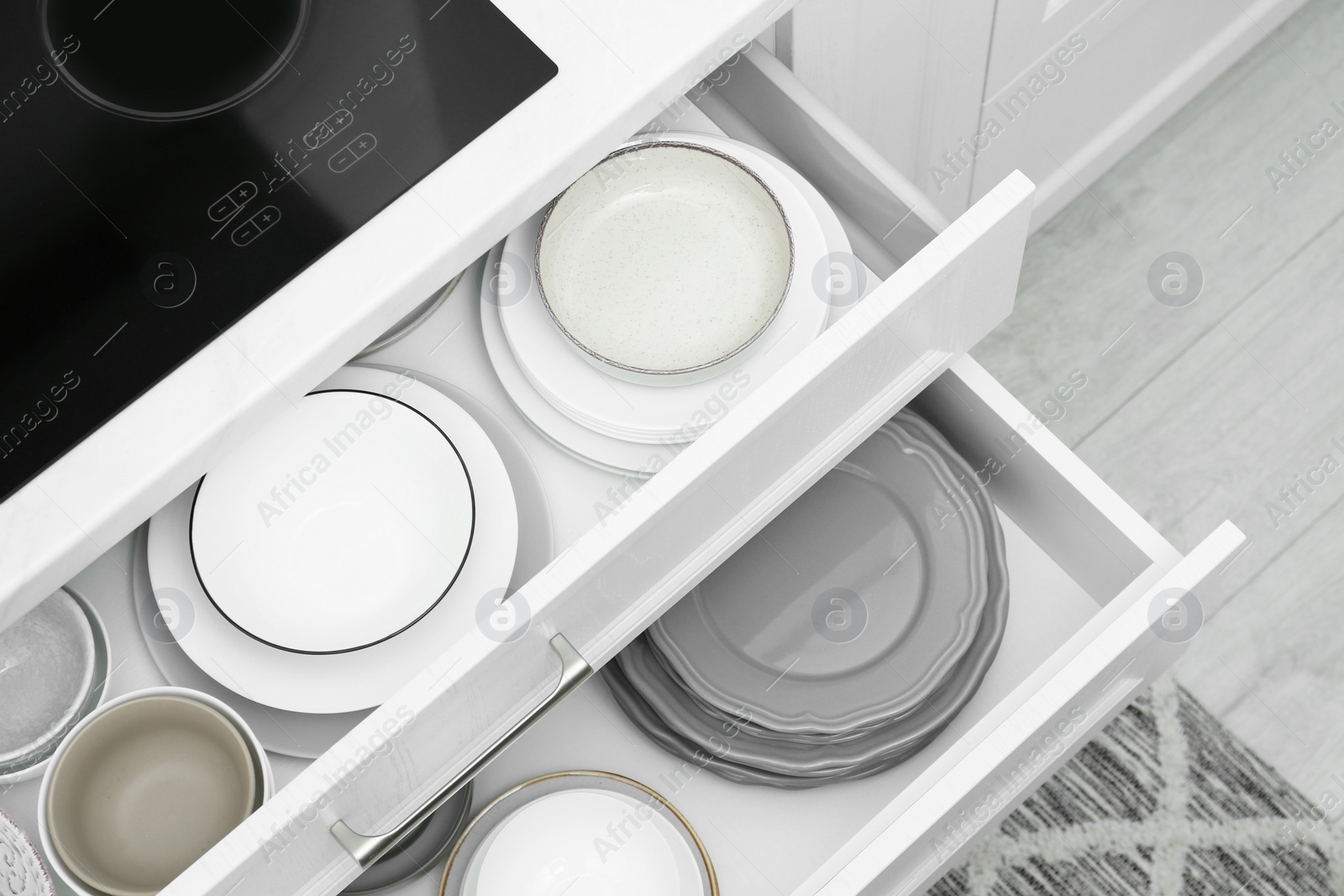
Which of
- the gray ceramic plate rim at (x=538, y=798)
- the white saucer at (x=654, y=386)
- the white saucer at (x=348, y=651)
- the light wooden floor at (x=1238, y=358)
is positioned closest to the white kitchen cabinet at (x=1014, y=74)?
the light wooden floor at (x=1238, y=358)

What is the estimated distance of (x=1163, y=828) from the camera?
54.5 inches

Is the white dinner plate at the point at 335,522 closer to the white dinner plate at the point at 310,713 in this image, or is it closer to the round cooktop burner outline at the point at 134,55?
the white dinner plate at the point at 310,713

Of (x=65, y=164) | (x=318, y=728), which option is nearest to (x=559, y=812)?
(x=318, y=728)

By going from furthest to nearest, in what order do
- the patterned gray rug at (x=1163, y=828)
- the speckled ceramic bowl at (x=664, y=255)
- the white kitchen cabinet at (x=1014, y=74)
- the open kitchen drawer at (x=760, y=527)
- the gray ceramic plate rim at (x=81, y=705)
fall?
1. the patterned gray rug at (x=1163, y=828)
2. the white kitchen cabinet at (x=1014, y=74)
3. the speckled ceramic bowl at (x=664, y=255)
4. the gray ceramic plate rim at (x=81, y=705)
5. the open kitchen drawer at (x=760, y=527)

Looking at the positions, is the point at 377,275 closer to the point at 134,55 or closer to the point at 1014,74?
the point at 134,55

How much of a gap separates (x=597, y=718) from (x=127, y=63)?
575mm

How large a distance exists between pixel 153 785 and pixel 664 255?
0.51 meters

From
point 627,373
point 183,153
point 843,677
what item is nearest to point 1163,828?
point 843,677

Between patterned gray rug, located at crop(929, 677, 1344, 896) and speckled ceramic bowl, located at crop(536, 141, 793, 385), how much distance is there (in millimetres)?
757

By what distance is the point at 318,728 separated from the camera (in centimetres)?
87

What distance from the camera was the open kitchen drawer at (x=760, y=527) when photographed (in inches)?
27.9

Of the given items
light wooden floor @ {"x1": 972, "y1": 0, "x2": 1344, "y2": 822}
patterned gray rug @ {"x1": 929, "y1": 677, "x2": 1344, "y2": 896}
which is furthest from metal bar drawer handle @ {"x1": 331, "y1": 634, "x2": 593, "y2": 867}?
light wooden floor @ {"x1": 972, "y1": 0, "x2": 1344, "y2": 822}

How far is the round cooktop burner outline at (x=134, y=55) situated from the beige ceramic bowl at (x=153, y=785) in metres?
0.36

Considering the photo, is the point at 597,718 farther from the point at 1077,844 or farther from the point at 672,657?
the point at 1077,844
